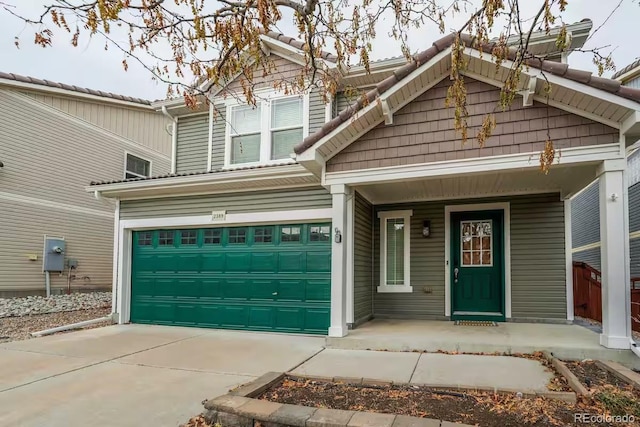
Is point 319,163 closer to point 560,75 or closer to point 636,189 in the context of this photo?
point 560,75

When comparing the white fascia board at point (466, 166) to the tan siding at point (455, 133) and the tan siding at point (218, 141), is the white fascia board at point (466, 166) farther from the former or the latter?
the tan siding at point (218, 141)

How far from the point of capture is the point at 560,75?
4.96 meters

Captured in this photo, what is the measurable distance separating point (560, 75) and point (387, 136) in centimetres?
223

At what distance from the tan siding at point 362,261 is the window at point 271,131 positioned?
2104mm

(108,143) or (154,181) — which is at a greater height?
(108,143)

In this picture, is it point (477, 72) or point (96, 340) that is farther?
point (96, 340)

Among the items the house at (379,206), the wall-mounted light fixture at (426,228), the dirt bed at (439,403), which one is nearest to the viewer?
the dirt bed at (439,403)

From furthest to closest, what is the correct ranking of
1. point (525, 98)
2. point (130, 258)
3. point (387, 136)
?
point (130, 258)
point (387, 136)
point (525, 98)

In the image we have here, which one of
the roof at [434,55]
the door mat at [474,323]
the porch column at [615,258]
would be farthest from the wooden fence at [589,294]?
the roof at [434,55]

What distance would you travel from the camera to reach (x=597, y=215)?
10914mm

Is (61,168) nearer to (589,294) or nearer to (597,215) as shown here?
(589,294)

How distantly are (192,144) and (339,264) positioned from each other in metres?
5.41

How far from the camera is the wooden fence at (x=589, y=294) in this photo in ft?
24.5

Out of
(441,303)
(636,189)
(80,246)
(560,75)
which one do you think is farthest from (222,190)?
(636,189)
